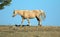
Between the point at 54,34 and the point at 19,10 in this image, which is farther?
the point at 19,10

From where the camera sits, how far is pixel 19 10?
17.3 meters

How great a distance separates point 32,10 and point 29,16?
539mm

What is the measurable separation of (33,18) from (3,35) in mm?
8646

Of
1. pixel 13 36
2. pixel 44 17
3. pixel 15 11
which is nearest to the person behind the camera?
pixel 13 36

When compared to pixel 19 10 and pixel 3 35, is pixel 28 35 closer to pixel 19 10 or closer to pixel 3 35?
pixel 3 35

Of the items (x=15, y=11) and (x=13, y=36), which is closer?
(x=13, y=36)

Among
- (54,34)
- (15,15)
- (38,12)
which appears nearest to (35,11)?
(38,12)

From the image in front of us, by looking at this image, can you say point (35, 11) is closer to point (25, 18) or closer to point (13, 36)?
point (25, 18)

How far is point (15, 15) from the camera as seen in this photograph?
56.3ft

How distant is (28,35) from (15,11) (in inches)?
309

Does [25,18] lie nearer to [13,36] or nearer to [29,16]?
[29,16]

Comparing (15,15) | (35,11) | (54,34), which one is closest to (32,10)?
(35,11)

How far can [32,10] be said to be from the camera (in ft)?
57.8

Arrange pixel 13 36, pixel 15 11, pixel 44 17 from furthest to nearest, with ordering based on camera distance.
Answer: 1. pixel 44 17
2. pixel 15 11
3. pixel 13 36
